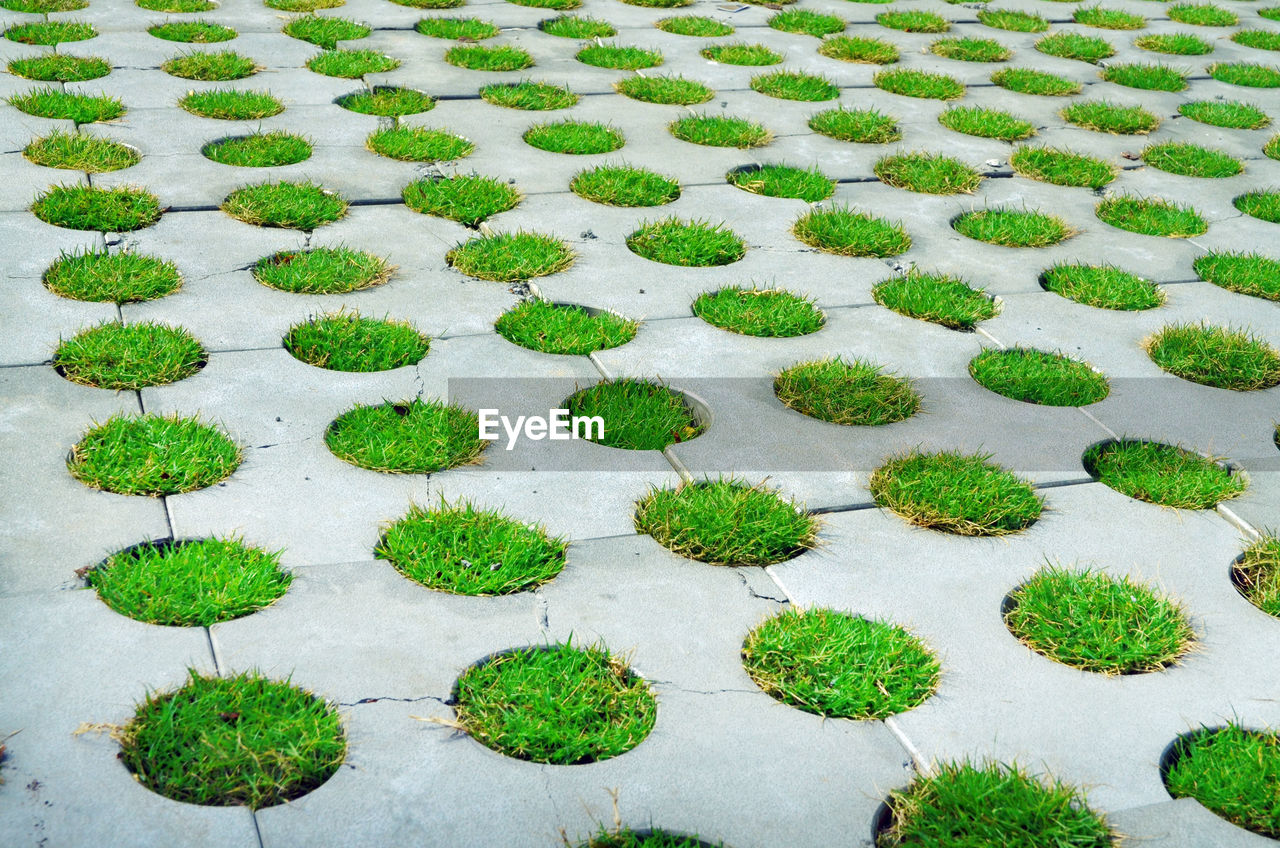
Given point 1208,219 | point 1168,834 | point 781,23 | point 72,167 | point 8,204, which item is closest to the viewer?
point 1168,834

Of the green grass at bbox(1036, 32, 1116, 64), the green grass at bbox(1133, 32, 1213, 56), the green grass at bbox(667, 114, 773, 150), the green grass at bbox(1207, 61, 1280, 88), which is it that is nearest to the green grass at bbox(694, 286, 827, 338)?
the green grass at bbox(667, 114, 773, 150)

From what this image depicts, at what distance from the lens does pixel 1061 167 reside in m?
4.55

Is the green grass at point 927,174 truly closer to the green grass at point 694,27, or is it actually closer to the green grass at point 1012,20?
the green grass at point 694,27

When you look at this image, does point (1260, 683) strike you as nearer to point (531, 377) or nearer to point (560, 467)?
point (560, 467)

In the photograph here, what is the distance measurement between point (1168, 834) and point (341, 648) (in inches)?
54.3

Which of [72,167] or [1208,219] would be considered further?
[1208,219]

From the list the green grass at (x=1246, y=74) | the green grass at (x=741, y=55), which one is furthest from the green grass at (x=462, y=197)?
the green grass at (x=1246, y=74)

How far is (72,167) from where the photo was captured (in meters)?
3.84

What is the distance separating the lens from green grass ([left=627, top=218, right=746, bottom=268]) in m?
3.61

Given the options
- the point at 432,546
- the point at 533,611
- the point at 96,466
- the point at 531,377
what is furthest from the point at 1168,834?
the point at 96,466

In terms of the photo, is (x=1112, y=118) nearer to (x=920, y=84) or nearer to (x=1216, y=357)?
(x=920, y=84)

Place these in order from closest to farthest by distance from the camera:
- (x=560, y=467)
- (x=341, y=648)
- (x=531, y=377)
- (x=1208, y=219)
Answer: (x=341, y=648)
(x=560, y=467)
(x=531, y=377)
(x=1208, y=219)

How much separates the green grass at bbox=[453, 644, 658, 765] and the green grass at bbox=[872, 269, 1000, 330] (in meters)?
1.78

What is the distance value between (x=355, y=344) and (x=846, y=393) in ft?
4.14
